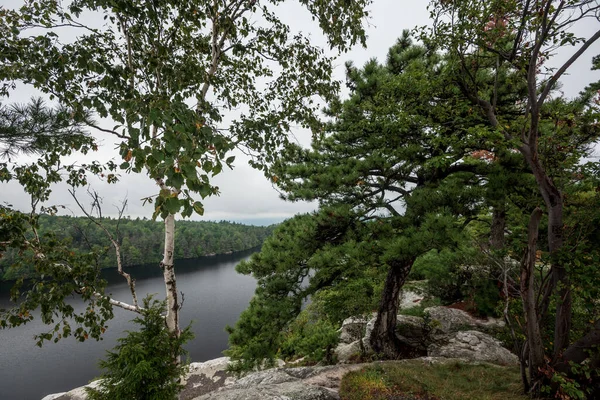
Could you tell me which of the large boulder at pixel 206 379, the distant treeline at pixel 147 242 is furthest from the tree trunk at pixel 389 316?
the distant treeline at pixel 147 242

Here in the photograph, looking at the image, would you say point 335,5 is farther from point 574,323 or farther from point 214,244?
point 214,244

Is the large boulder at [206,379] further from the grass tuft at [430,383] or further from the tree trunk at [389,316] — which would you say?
the grass tuft at [430,383]

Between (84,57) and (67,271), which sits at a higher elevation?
(84,57)

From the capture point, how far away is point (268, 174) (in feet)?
11.9

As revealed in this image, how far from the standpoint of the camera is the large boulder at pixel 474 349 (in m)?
6.67

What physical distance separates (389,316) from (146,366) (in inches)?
228

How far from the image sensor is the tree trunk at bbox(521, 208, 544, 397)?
389cm

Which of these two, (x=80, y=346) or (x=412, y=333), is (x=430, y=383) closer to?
(x=412, y=333)

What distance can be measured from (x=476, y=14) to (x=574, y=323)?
5.81 m

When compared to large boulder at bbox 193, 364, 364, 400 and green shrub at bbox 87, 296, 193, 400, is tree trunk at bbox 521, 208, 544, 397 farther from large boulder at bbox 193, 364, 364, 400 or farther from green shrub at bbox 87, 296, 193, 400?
green shrub at bbox 87, 296, 193, 400

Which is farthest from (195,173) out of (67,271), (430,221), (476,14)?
(476,14)

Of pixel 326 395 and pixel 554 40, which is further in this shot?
pixel 326 395

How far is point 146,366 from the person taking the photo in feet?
12.5

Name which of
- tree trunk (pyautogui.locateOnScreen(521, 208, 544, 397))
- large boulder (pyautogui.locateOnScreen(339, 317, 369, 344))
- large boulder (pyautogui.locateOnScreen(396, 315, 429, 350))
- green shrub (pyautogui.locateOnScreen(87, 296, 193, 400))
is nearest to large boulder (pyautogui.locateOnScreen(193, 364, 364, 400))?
green shrub (pyautogui.locateOnScreen(87, 296, 193, 400))
